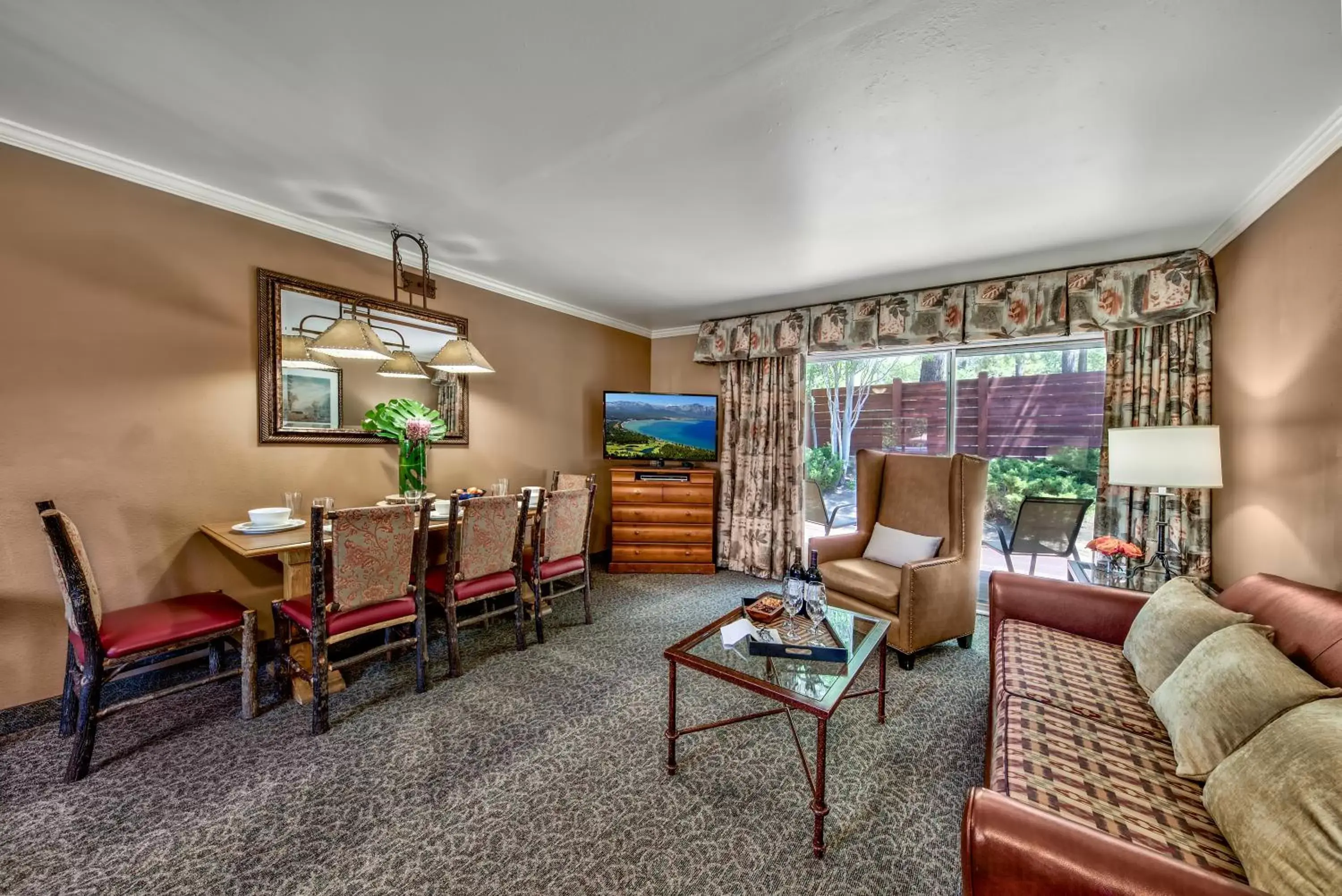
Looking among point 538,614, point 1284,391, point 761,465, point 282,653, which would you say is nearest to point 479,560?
point 538,614

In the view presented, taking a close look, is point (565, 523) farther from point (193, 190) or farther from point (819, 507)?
point (193, 190)

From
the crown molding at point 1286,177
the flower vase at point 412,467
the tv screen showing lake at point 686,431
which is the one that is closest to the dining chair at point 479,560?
the flower vase at point 412,467

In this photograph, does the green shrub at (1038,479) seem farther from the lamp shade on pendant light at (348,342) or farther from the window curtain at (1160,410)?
the lamp shade on pendant light at (348,342)

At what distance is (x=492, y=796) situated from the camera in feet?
5.52

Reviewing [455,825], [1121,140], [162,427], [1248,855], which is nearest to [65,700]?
[162,427]

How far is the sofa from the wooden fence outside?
5.52 ft

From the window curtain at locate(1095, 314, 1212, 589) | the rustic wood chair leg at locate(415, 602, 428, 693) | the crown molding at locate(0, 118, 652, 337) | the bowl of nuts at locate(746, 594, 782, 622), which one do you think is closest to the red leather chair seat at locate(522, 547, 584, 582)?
the rustic wood chair leg at locate(415, 602, 428, 693)

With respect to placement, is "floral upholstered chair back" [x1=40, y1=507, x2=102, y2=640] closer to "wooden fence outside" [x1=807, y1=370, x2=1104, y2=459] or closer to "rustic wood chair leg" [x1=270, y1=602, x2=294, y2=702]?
"rustic wood chair leg" [x1=270, y1=602, x2=294, y2=702]

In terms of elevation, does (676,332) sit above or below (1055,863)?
above

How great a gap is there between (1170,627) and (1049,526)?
1.75m

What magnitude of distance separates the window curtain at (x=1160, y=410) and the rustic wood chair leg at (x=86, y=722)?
15.9 feet

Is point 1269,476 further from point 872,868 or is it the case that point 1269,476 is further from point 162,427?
point 162,427

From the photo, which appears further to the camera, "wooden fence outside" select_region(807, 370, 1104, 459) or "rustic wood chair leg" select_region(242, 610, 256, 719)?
"wooden fence outside" select_region(807, 370, 1104, 459)

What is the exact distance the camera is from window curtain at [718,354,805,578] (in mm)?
4309
